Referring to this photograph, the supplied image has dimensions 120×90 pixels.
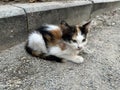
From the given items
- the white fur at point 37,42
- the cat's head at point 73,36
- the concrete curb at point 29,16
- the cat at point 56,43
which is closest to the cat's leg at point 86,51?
A: the cat at point 56,43

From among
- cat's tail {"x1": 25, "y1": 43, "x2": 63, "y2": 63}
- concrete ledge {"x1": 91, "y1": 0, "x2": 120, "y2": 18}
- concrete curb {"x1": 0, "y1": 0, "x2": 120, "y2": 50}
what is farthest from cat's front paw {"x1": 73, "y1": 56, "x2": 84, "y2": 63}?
concrete ledge {"x1": 91, "y1": 0, "x2": 120, "y2": 18}

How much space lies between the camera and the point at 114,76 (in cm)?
318

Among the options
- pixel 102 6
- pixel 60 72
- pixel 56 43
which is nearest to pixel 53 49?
pixel 56 43

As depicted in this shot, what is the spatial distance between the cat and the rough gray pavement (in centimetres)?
8

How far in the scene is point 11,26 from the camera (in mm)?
3436

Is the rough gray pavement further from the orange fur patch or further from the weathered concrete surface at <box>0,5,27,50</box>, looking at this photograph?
the orange fur patch

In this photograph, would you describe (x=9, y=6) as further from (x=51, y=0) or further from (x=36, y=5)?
(x=51, y=0)

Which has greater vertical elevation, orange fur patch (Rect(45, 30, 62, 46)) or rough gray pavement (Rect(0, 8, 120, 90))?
orange fur patch (Rect(45, 30, 62, 46))

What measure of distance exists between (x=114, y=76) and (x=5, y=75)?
4.10ft

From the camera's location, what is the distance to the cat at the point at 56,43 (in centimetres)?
320

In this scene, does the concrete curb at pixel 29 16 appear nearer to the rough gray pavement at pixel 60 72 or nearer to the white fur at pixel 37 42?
the rough gray pavement at pixel 60 72

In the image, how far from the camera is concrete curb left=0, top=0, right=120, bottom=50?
3406 mm

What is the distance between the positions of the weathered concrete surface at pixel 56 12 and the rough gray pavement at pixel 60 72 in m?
0.42

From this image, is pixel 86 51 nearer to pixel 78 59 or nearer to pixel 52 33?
pixel 78 59
